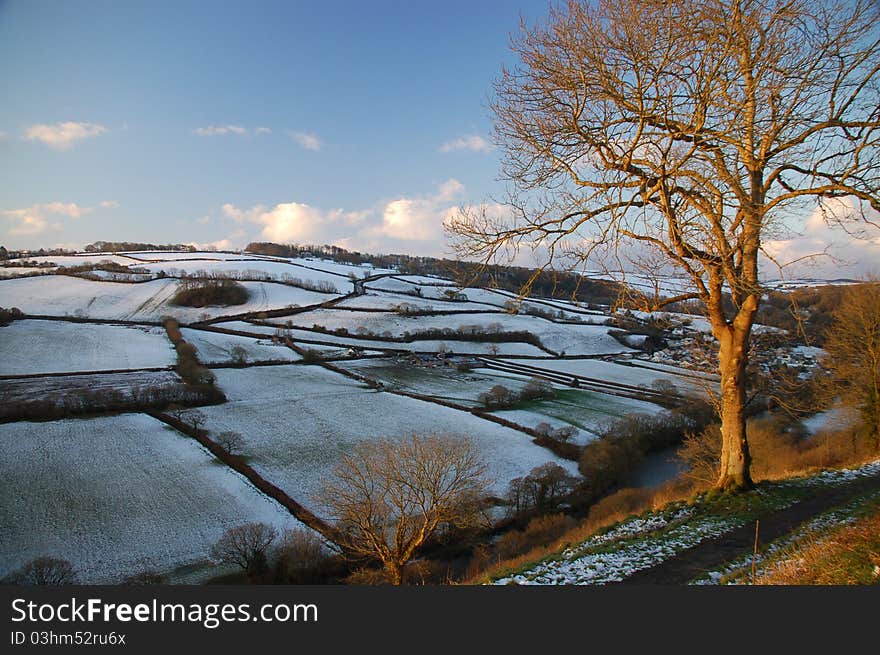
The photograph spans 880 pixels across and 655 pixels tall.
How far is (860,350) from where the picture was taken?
14961 millimetres

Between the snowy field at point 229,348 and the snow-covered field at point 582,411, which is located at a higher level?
A: the snowy field at point 229,348

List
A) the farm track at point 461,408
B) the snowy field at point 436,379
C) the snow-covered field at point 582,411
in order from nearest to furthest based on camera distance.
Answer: the farm track at point 461,408
the snow-covered field at point 582,411
the snowy field at point 436,379

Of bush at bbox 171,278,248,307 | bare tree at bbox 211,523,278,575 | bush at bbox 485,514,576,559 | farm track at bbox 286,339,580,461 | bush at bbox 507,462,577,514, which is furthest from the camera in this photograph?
bush at bbox 171,278,248,307

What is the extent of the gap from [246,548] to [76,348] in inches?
1405

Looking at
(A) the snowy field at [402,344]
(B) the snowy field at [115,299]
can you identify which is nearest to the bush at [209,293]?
(B) the snowy field at [115,299]

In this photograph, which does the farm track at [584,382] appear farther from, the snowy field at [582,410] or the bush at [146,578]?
the bush at [146,578]

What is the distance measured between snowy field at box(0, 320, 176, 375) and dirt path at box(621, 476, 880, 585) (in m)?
41.5

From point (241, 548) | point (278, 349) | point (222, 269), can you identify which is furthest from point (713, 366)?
point (222, 269)

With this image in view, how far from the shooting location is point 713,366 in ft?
22.9

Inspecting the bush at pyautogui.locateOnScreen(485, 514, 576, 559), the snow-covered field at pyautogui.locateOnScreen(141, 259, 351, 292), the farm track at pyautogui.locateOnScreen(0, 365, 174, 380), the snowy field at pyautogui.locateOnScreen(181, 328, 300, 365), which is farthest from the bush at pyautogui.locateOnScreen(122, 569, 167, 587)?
the snow-covered field at pyautogui.locateOnScreen(141, 259, 351, 292)

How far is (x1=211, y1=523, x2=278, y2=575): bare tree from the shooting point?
594 inches

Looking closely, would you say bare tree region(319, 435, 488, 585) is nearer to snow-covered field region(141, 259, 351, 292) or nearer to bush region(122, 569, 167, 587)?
bush region(122, 569, 167, 587)

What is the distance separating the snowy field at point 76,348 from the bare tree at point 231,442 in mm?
16919

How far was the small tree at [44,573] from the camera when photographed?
13.1 metres
